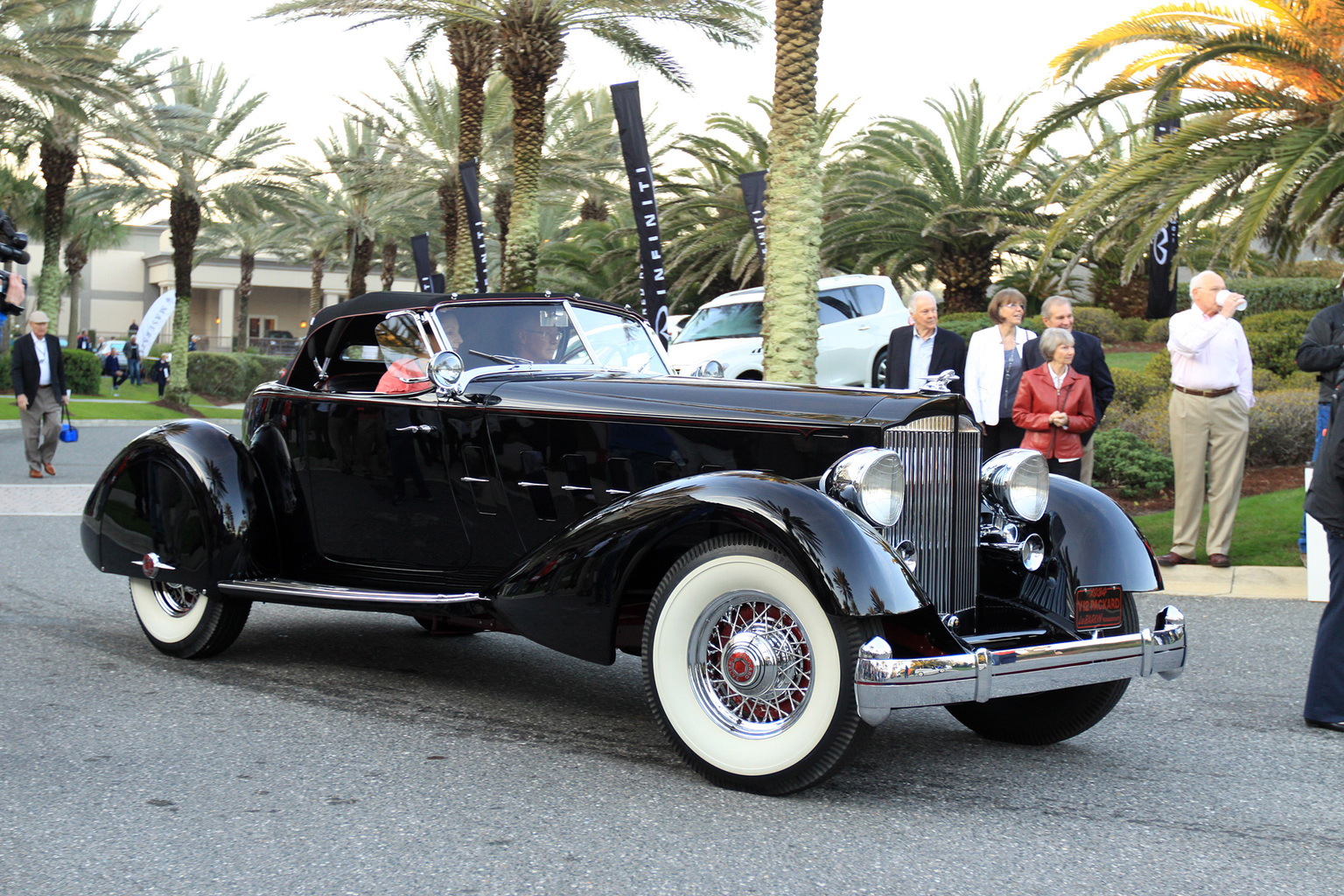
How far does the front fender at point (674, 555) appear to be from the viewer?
131 inches

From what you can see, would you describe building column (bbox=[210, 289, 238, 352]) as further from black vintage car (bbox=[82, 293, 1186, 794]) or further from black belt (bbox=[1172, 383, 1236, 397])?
black vintage car (bbox=[82, 293, 1186, 794])

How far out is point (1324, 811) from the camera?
3451mm

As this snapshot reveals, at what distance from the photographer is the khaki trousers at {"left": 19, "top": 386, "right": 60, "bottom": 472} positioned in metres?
12.8

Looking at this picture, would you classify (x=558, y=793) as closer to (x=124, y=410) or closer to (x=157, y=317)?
(x=124, y=410)

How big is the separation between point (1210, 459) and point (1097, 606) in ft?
14.4

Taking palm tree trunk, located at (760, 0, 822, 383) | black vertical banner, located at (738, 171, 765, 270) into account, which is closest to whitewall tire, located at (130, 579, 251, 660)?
palm tree trunk, located at (760, 0, 822, 383)

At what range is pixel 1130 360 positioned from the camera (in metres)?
19.3

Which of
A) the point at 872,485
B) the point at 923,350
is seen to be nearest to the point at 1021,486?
the point at 872,485

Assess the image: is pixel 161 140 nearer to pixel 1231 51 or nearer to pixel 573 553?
pixel 1231 51

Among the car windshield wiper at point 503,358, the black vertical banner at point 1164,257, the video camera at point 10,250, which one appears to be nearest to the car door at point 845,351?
the black vertical banner at point 1164,257

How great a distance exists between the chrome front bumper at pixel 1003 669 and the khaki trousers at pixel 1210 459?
4346 millimetres

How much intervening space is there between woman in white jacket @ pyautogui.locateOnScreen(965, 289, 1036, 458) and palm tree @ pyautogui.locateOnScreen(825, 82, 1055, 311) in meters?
13.6

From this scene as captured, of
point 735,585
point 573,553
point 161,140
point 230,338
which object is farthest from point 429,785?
point 230,338

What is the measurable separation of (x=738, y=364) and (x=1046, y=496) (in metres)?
12.3
